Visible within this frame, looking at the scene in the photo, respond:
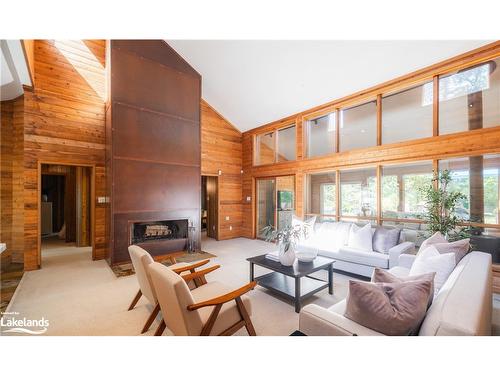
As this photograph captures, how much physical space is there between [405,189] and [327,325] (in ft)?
11.8

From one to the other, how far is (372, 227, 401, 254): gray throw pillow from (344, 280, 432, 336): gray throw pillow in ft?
7.95

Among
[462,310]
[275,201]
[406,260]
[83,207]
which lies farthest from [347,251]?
[83,207]

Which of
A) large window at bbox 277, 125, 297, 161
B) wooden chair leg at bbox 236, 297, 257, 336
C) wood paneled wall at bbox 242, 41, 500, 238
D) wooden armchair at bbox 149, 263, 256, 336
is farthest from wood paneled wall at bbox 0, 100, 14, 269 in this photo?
large window at bbox 277, 125, 297, 161

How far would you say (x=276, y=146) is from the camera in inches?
256

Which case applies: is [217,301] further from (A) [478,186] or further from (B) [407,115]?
(B) [407,115]

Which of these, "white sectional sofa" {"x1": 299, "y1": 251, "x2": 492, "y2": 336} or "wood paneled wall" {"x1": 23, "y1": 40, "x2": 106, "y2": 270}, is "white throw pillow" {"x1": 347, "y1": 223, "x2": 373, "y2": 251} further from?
"wood paneled wall" {"x1": 23, "y1": 40, "x2": 106, "y2": 270}

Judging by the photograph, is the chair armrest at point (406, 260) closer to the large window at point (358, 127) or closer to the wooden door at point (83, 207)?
the large window at point (358, 127)

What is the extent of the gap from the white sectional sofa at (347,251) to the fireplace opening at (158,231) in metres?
2.69

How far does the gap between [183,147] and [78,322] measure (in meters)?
3.57

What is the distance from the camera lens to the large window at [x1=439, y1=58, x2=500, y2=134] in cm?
327

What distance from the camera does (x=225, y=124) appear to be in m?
7.03
